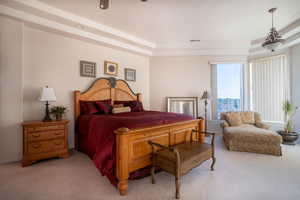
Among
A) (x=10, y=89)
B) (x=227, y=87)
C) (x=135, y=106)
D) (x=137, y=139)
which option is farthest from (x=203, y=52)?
(x=10, y=89)

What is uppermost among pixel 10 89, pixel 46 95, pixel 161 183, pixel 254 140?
pixel 10 89

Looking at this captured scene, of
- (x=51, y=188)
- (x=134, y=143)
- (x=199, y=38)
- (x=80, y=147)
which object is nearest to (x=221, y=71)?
(x=199, y=38)

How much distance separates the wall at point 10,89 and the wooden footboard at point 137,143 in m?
2.27

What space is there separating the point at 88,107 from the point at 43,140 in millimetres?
1041

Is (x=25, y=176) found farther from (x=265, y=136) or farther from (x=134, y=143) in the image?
(x=265, y=136)

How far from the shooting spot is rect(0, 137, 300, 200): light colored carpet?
178 cm

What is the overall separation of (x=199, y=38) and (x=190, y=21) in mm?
1154

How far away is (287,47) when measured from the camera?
416 centimetres

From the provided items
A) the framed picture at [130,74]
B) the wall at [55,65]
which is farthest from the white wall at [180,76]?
the wall at [55,65]

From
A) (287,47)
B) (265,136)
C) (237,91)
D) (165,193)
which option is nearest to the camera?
(165,193)

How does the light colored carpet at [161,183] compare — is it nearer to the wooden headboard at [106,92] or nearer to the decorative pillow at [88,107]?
the decorative pillow at [88,107]

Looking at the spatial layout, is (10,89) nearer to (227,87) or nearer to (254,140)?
(254,140)

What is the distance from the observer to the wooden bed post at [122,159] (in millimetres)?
1754

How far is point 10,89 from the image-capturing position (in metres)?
2.63
